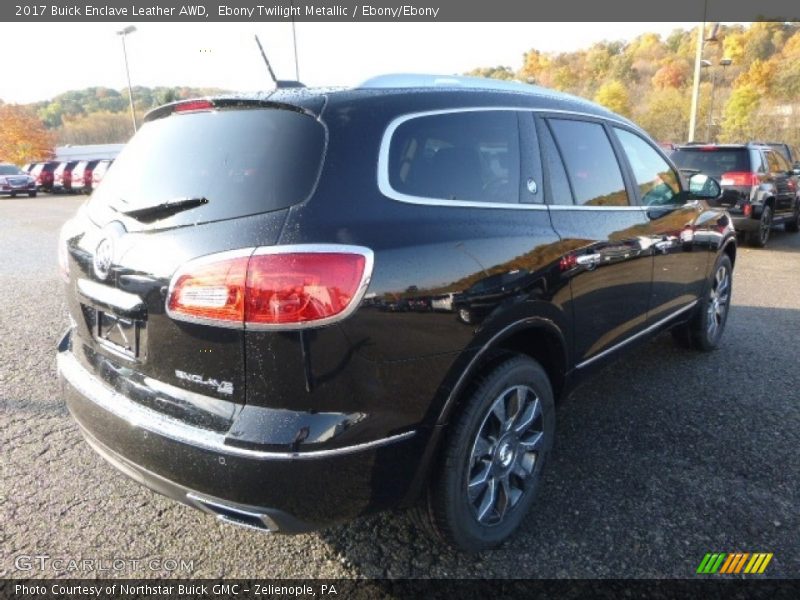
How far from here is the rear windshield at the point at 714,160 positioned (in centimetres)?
950

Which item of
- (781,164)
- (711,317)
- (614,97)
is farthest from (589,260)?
(614,97)

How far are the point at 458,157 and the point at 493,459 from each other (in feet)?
4.05

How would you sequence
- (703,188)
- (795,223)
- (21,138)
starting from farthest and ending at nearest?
1. (21,138)
2. (795,223)
3. (703,188)

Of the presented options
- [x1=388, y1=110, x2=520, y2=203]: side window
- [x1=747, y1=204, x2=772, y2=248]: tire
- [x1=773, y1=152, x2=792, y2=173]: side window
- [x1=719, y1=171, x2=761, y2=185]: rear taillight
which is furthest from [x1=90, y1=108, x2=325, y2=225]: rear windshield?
[x1=773, y1=152, x2=792, y2=173]: side window

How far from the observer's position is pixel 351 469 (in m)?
1.86

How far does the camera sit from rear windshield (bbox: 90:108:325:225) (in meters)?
1.87

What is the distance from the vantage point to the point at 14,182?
2809 cm

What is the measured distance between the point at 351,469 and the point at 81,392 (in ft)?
3.92

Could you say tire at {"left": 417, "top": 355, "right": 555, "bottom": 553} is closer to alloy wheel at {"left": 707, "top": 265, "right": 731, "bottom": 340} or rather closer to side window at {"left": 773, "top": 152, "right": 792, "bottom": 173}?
alloy wheel at {"left": 707, "top": 265, "right": 731, "bottom": 340}

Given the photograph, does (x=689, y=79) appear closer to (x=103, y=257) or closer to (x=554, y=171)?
(x=554, y=171)

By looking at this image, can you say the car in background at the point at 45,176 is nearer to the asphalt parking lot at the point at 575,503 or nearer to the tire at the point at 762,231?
the asphalt parking lot at the point at 575,503

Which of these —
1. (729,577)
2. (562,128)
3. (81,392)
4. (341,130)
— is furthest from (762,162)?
(81,392)

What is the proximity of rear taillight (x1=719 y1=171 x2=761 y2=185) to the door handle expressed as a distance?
8.13m

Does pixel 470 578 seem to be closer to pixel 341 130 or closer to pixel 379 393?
pixel 379 393
